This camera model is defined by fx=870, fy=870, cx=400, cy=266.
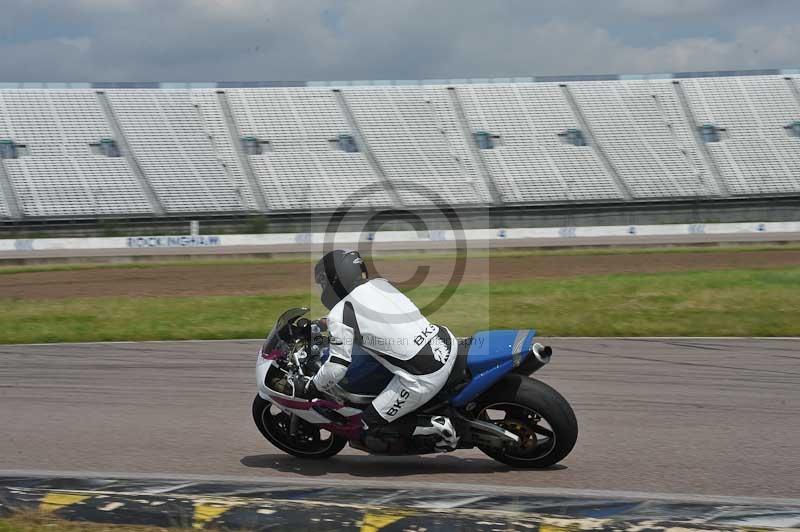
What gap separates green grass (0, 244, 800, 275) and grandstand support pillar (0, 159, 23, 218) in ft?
38.2

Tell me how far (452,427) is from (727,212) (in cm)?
4106

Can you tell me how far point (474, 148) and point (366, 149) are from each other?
231 inches

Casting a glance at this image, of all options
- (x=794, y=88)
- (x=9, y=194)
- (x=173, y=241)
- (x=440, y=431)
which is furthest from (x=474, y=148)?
(x=440, y=431)

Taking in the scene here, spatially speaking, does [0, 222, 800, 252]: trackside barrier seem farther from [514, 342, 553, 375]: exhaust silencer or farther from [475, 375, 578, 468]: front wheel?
[514, 342, 553, 375]: exhaust silencer

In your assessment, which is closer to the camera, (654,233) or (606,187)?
(654,233)

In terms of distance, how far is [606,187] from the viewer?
45438mm

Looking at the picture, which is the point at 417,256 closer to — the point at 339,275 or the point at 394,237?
the point at 394,237

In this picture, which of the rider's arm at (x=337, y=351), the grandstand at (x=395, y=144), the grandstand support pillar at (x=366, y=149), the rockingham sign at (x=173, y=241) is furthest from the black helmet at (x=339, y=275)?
the grandstand support pillar at (x=366, y=149)

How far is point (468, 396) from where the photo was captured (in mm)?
5590

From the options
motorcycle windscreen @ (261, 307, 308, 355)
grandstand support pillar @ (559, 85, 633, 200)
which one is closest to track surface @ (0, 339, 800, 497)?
motorcycle windscreen @ (261, 307, 308, 355)

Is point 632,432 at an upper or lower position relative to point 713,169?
lower

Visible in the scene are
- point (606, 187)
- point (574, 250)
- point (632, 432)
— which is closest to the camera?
point (632, 432)

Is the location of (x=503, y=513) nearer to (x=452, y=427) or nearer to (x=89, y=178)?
(x=452, y=427)

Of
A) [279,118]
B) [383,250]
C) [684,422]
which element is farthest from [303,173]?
[684,422]
